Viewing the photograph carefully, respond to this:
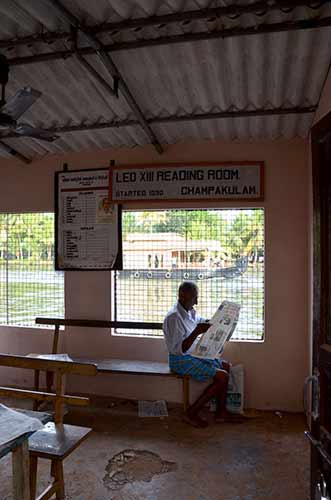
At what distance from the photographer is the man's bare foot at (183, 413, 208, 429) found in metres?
4.02

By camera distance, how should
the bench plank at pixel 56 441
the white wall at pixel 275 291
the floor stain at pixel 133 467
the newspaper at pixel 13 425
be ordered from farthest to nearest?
the white wall at pixel 275 291, the floor stain at pixel 133 467, the bench plank at pixel 56 441, the newspaper at pixel 13 425

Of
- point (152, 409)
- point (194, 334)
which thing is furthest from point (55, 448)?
point (152, 409)

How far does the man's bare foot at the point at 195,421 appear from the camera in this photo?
4022mm

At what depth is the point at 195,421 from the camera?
13.4ft

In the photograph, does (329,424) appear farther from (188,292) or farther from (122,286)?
(122,286)

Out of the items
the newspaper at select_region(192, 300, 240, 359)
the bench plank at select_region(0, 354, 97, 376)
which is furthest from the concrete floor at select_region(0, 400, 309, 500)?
the bench plank at select_region(0, 354, 97, 376)

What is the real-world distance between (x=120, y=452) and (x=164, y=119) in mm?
2978

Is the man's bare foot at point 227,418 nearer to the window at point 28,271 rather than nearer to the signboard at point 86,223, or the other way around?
the signboard at point 86,223

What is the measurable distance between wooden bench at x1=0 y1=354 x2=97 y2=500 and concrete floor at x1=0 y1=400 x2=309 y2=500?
32 centimetres

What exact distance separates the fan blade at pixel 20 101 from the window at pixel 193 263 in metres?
1.95

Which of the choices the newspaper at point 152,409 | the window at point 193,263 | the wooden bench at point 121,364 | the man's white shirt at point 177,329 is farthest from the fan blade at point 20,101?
the newspaper at point 152,409

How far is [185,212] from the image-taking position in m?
4.64

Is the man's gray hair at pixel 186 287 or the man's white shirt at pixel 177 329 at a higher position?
the man's gray hair at pixel 186 287

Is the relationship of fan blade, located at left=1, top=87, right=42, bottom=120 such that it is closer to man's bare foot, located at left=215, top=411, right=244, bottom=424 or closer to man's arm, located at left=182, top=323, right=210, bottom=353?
man's arm, located at left=182, top=323, right=210, bottom=353
